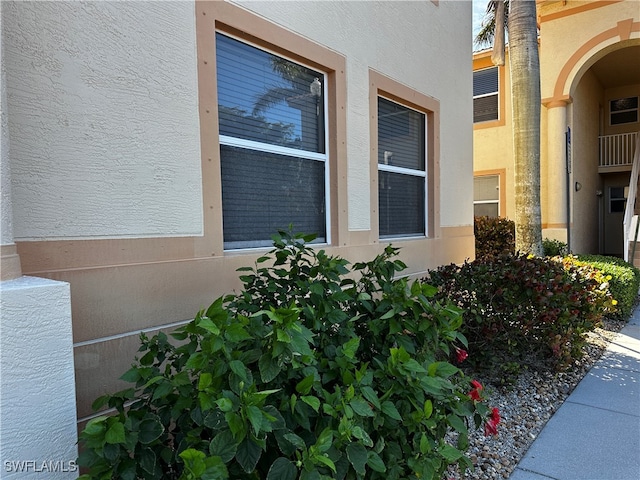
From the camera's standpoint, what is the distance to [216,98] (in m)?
3.06

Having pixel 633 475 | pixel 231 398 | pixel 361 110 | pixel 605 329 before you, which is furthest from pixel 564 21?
pixel 231 398

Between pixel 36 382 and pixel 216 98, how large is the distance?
88.1 inches

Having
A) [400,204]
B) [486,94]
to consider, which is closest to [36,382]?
[400,204]

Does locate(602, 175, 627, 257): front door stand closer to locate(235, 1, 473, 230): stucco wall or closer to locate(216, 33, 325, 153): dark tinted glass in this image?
locate(235, 1, 473, 230): stucco wall

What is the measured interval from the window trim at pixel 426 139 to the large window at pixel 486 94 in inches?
318

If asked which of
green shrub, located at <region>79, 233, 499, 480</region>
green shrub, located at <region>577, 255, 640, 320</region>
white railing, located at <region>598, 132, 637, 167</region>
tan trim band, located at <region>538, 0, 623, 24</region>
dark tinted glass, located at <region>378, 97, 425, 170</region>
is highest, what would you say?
tan trim band, located at <region>538, 0, 623, 24</region>

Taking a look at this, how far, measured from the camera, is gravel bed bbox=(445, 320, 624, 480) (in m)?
2.89

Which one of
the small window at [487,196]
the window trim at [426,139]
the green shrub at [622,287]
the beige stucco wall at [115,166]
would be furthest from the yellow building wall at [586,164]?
the beige stucco wall at [115,166]

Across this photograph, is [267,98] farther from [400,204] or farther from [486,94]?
[486,94]

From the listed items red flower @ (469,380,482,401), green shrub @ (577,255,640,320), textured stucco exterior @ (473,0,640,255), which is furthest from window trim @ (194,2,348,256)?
textured stucco exterior @ (473,0,640,255)

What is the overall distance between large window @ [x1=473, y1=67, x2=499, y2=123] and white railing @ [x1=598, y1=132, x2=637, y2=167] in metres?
4.38

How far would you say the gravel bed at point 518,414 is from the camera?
114 inches

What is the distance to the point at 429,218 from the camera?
571cm

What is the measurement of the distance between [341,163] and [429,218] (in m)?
2.09
